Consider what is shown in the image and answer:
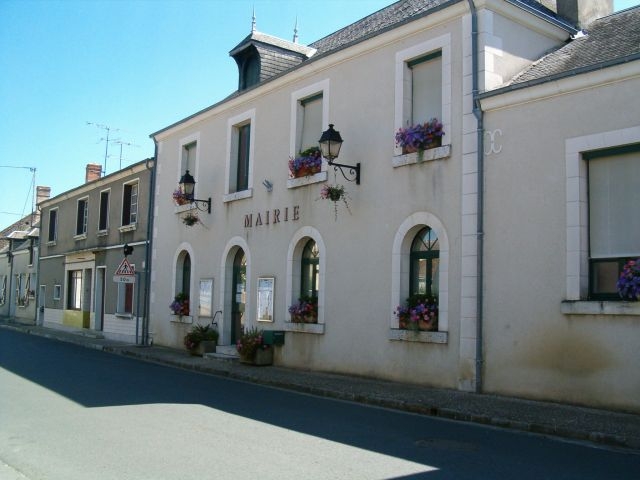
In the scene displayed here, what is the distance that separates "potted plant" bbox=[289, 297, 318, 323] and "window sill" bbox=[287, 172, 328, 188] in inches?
98.5

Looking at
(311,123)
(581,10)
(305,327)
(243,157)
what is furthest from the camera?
(243,157)

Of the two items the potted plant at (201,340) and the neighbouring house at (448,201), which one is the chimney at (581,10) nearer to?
the neighbouring house at (448,201)

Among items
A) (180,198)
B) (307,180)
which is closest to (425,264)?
(307,180)

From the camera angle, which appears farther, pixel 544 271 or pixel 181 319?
pixel 181 319

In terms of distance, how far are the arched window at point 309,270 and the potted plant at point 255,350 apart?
1.40 metres

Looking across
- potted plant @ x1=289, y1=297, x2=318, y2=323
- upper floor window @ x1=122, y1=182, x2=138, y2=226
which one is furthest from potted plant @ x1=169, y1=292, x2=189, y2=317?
potted plant @ x1=289, y1=297, x2=318, y2=323

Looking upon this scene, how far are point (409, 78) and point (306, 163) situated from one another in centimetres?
301

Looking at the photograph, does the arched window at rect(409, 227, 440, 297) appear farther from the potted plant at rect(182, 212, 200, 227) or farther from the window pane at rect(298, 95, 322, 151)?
the potted plant at rect(182, 212, 200, 227)

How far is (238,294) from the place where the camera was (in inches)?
679

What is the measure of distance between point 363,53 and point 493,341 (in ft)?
21.0

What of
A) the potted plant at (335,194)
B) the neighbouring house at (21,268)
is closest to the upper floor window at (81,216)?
the neighbouring house at (21,268)

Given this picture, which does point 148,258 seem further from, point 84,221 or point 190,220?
point 84,221

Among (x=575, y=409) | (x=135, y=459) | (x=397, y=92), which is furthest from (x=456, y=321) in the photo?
(x=135, y=459)

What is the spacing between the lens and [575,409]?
901cm
